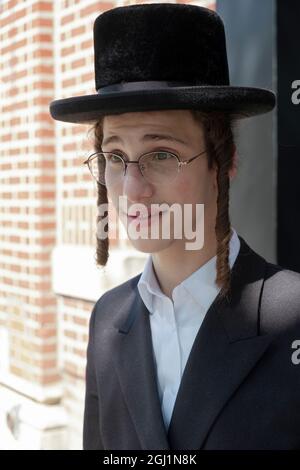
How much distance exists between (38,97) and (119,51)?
290cm

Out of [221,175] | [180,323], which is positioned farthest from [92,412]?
[221,175]

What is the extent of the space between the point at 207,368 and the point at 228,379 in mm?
70

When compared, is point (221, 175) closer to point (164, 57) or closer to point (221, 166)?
point (221, 166)

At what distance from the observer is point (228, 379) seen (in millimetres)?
1747

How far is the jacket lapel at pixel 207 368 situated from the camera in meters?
1.74

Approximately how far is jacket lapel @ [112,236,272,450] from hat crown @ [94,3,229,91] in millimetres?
536

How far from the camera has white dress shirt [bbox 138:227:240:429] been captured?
188 centimetres

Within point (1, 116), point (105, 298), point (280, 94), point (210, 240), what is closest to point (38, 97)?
point (1, 116)

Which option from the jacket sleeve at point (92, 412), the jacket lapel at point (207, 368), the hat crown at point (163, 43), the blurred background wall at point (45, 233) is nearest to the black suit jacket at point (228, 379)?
the jacket lapel at point (207, 368)

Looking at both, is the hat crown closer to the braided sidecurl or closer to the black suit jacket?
the braided sidecurl

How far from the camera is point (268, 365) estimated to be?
68.2 inches

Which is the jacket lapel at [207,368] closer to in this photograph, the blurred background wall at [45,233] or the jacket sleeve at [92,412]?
the jacket sleeve at [92,412]

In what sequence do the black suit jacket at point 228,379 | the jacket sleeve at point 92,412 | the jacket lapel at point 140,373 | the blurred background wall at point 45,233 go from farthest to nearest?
the blurred background wall at point 45,233
the jacket sleeve at point 92,412
the jacket lapel at point 140,373
the black suit jacket at point 228,379
